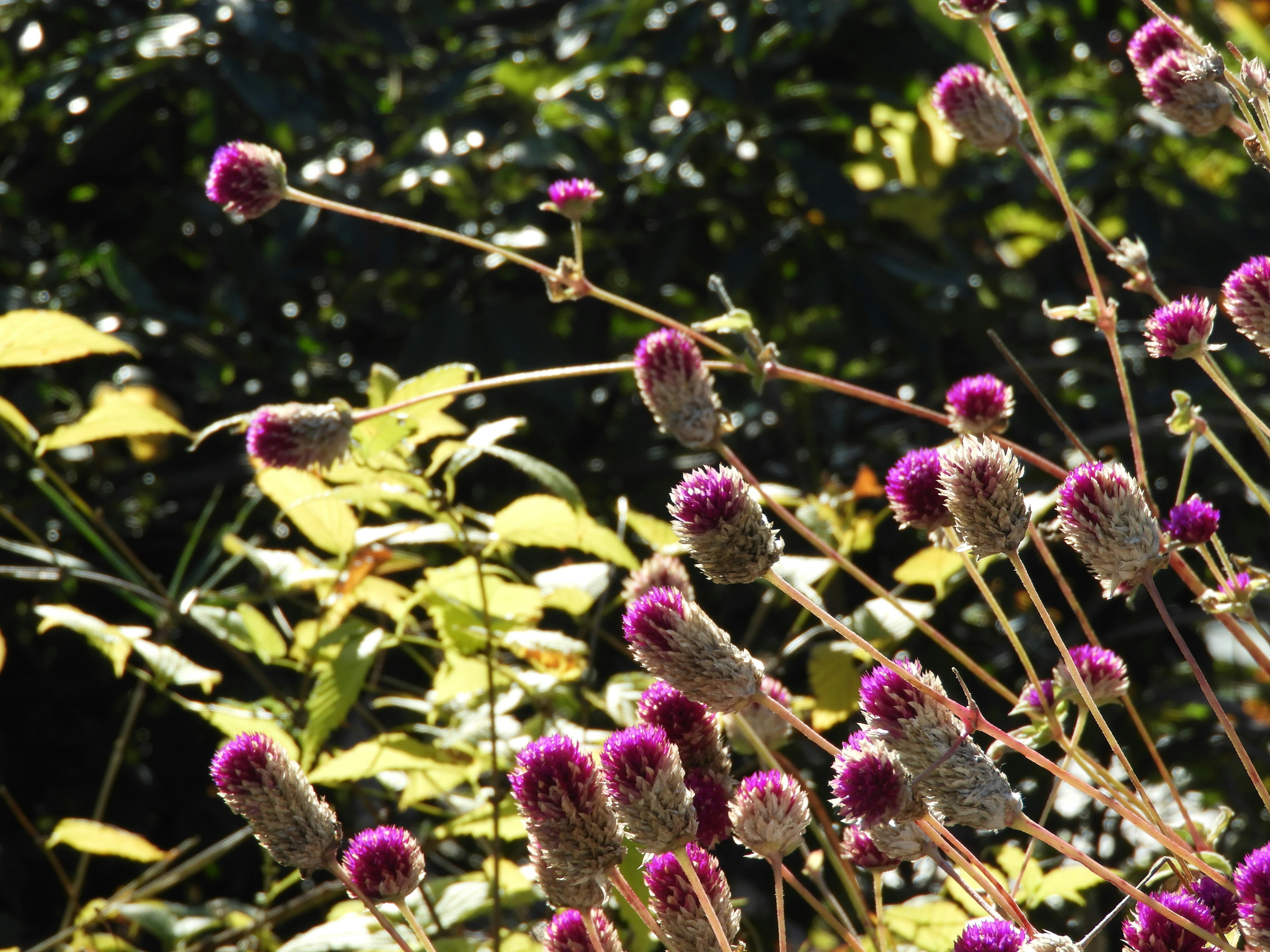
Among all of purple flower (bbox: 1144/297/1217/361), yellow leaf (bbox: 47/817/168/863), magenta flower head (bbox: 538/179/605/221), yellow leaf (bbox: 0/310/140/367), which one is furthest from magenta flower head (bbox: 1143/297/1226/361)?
yellow leaf (bbox: 47/817/168/863)

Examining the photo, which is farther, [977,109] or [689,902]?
[977,109]

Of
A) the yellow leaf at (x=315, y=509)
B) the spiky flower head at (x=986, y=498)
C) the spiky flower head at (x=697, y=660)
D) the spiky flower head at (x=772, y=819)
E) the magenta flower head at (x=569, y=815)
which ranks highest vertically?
the spiky flower head at (x=986, y=498)

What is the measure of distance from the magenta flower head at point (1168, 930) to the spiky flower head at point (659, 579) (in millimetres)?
293

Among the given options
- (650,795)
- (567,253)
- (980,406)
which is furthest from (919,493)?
(567,253)

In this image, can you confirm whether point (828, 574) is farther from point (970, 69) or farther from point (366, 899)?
point (366, 899)

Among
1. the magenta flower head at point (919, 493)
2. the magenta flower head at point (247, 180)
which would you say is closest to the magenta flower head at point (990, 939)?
the magenta flower head at point (919, 493)

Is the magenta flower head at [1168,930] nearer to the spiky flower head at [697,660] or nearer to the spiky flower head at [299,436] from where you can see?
the spiky flower head at [697,660]

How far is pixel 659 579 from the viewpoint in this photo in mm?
674

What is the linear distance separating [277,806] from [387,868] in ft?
0.18

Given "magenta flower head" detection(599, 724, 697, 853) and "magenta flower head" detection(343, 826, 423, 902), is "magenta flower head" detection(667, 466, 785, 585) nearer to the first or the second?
"magenta flower head" detection(599, 724, 697, 853)

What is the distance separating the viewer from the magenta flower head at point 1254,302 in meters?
0.55

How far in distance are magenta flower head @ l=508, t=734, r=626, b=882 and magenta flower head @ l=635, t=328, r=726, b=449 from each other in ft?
0.92

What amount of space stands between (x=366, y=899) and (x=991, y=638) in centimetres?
105

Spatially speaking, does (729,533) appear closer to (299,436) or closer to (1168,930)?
(1168,930)
